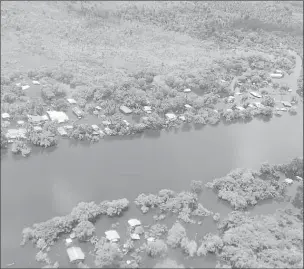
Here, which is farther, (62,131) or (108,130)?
(108,130)

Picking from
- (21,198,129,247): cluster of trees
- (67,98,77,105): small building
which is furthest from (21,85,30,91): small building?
(21,198,129,247): cluster of trees

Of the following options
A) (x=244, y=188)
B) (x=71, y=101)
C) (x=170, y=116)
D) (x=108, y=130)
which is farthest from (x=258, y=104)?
Answer: (x=71, y=101)

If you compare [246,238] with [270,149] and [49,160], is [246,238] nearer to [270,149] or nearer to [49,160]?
[270,149]

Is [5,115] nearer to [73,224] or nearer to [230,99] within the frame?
[73,224]

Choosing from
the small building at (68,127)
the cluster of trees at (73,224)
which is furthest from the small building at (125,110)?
the cluster of trees at (73,224)

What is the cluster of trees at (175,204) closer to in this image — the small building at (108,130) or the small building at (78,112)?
the small building at (108,130)

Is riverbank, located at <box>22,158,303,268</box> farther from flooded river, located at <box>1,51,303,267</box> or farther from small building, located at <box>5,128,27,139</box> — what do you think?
small building, located at <box>5,128,27,139</box>
